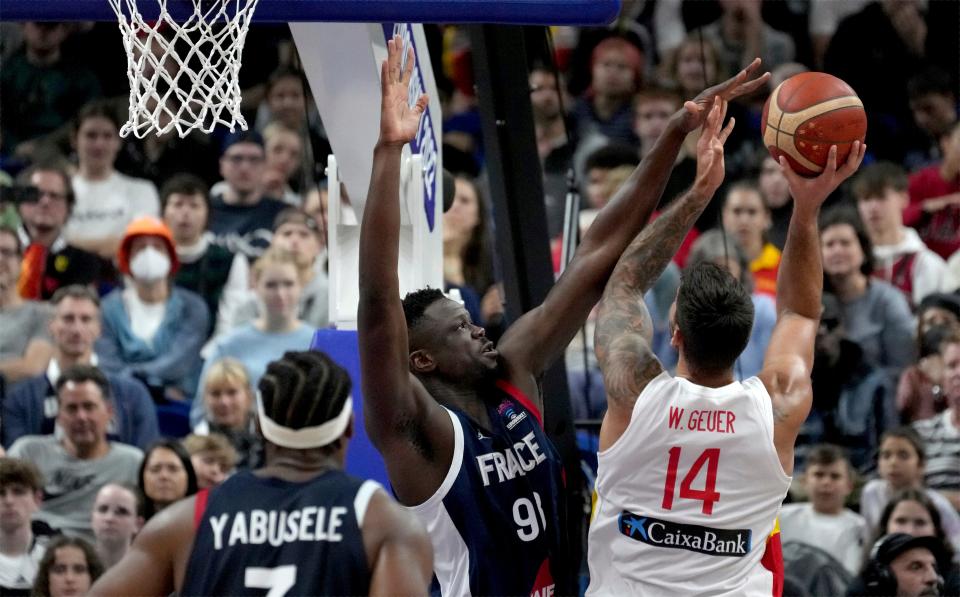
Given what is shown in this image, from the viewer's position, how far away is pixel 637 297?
4602 mm

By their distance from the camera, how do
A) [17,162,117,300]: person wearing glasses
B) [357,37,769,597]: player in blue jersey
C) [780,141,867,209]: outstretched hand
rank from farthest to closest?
[17,162,117,300]: person wearing glasses → [780,141,867,209]: outstretched hand → [357,37,769,597]: player in blue jersey

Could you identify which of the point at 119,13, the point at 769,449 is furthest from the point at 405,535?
the point at 119,13

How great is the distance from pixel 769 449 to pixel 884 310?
15.5 ft

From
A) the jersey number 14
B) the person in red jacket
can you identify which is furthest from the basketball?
the person in red jacket

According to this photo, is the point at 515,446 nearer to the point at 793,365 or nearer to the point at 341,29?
the point at 793,365

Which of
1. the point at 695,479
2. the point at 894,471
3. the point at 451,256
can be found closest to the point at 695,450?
the point at 695,479

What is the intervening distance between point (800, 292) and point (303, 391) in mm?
1603

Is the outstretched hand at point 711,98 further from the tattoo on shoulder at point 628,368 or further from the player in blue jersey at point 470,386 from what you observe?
the tattoo on shoulder at point 628,368

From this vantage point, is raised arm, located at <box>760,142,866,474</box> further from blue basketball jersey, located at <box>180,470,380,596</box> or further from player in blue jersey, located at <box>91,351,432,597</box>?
blue basketball jersey, located at <box>180,470,380,596</box>

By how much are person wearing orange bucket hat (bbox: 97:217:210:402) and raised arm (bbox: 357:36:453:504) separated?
4.62m

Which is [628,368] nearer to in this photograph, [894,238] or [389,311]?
[389,311]

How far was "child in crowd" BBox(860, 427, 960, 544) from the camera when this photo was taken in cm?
770

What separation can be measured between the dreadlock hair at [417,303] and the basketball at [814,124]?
121 cm

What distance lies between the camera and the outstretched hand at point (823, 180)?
4633 millimetres
